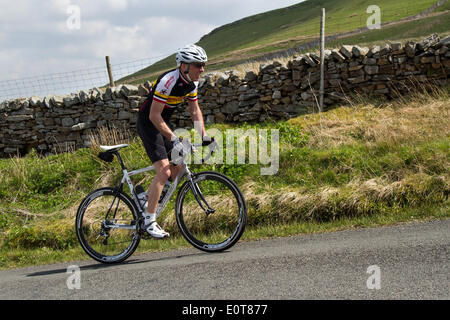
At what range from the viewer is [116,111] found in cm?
1320

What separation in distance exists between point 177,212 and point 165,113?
1293mm

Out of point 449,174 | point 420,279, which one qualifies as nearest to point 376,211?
point 449,174

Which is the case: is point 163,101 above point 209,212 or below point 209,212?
above

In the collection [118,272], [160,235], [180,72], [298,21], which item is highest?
[298,21]

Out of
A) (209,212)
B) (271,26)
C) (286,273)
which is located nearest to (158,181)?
(209,212)

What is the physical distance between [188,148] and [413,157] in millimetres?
4159

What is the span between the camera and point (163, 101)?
16.9 ft

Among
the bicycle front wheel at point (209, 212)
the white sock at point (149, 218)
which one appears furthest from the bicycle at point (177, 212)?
the white sock at point (149, 218)

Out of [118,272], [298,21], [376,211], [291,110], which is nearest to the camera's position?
[118,272]

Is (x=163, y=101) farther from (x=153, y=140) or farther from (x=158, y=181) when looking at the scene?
(x=158, y=181)

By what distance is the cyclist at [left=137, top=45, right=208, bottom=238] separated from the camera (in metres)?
5.14

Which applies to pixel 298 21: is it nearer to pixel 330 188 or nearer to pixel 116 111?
pixel 116 111

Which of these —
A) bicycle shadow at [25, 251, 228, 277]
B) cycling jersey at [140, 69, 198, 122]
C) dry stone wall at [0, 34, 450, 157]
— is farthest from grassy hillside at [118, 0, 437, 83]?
bicycle shadow at [25, 251, 228, 277]

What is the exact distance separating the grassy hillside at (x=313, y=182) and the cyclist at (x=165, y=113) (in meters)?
1.37
